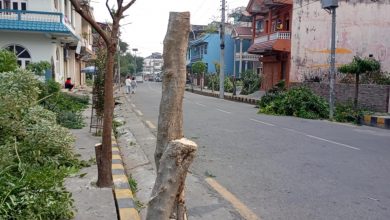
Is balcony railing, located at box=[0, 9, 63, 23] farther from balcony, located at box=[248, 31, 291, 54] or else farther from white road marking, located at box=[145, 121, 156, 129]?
balcony, located at box=[248, 31, 291, 54]

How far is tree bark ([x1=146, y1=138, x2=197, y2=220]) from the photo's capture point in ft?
8.18

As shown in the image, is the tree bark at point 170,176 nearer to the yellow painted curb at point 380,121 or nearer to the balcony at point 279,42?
the yellow painted curb at point 380,121

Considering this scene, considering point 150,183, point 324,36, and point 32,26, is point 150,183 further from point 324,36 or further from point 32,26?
point 324,36

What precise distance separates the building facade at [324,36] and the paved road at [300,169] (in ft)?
48.4

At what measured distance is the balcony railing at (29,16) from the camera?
21.4 m

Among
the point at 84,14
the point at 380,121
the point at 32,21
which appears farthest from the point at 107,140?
the point at 32,21

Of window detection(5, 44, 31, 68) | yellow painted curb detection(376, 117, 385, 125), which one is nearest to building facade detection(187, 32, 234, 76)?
window detection(5, 44, 31, 68)

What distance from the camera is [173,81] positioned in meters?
3.02

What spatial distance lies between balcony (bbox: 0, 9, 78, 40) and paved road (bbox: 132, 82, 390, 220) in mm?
12576

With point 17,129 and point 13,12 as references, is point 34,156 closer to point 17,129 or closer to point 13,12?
point 17,129

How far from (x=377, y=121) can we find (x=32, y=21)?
1708 cm

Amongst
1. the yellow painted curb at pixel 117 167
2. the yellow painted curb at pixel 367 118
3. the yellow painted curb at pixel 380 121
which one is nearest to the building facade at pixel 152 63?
the yellow painted curb at pixel 367 118

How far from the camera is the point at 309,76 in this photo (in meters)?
26.7

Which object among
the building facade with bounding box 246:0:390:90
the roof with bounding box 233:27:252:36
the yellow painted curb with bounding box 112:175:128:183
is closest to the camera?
the yellow painted curb with bounding box 112:175:128:183
